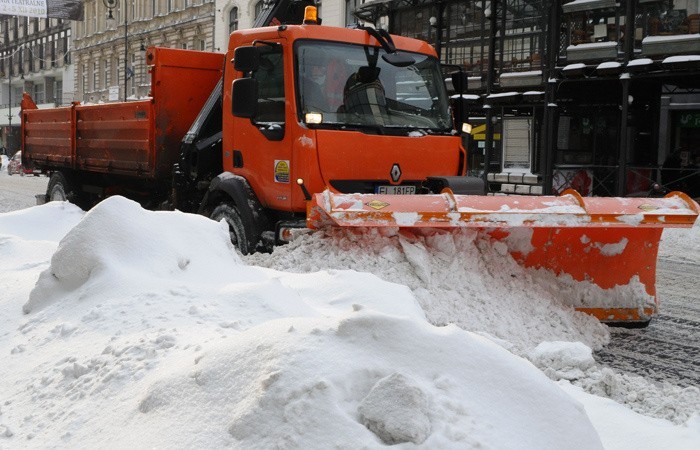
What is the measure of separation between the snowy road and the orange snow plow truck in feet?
0.87

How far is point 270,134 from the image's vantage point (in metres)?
7.57

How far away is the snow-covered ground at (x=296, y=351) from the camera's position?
2736 mm

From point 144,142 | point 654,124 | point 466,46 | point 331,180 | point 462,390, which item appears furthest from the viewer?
point 466,46

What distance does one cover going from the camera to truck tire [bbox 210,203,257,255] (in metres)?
7.71

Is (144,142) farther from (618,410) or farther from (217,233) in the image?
(618,410)

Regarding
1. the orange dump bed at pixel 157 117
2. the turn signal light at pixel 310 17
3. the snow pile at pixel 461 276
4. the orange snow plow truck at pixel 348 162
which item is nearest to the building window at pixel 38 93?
the orange dump bed at pixel 157 117

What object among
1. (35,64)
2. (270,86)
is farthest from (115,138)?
(35,64)

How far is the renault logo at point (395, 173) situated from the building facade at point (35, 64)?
5044cm

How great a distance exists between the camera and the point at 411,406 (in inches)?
104

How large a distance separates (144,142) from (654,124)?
17.4 m

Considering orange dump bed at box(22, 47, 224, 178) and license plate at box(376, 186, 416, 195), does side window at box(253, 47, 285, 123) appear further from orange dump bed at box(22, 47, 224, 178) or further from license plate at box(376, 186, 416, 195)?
orange dump bed at box(22, 47, 224, 178)

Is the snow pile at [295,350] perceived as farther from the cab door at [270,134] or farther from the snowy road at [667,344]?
Answer: the cab door at [270,134]

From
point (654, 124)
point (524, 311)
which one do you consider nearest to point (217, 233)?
point (524, 311)

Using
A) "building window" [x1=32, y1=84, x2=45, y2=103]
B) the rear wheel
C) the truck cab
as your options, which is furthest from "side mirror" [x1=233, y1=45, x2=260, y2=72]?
"building window" [x1=32, y1=84, x2=45, y2=103]
